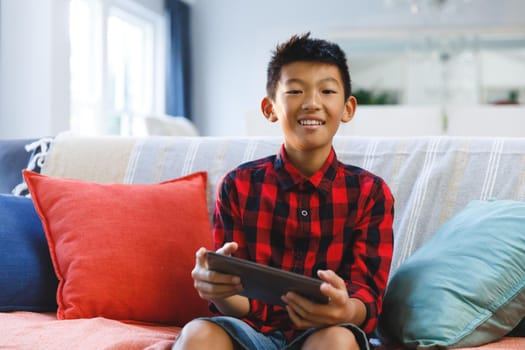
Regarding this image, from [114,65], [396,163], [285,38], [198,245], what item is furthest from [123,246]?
[285,38]

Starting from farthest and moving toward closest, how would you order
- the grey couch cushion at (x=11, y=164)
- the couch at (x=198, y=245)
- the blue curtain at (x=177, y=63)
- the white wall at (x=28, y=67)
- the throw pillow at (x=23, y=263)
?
the blue curtain at (x=177, y=63)
the white wall at (x=28, y=67)
the grey couch cushion at (x=11, y=164)
the throw pillow at (x=23, y=263)
the couch at (x=198, y=245)

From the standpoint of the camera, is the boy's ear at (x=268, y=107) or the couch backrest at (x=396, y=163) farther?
the couch backrest at (x=396, y=163)

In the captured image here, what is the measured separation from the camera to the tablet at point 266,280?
1097 millimetres

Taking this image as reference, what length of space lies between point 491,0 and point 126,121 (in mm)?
3952

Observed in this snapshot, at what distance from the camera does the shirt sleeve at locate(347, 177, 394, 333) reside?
1336 millimetres

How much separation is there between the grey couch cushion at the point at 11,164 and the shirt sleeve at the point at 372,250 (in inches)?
43.1

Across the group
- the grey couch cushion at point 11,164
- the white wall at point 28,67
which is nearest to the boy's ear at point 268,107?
the grey couch cushion at point 11,164

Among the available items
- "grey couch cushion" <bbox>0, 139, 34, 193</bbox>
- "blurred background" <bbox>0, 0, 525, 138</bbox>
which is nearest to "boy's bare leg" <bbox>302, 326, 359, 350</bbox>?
"grey couch cushion" <bbox>0, 139, 34, 193</bbox>

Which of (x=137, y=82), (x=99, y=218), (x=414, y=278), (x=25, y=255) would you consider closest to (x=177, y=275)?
(x=99, y=218)

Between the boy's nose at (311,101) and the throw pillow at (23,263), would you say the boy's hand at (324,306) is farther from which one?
the throw pillow at (23,263)

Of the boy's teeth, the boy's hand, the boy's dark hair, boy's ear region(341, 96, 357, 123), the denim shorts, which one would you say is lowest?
the denim shorts

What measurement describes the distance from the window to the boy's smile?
4173 mm

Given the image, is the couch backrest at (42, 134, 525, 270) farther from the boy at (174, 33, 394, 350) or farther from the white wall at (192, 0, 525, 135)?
the white wall at (192, 0, 525, 135)

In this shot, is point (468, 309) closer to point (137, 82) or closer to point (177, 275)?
point (177, 275)
